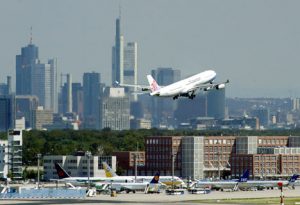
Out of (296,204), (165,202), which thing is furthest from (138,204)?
(296,204)

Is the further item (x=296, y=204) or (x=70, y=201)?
(x=70, y=201)

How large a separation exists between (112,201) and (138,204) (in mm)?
11809

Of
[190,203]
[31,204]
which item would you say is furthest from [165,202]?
[31,204]

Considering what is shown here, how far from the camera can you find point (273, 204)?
598 feet

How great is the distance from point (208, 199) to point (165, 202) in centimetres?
1179

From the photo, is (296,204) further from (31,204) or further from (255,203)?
(31,204)

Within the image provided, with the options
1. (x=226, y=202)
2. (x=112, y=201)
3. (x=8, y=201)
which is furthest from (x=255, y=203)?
(x=8, y=201)

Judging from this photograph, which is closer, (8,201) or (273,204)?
(273,204)

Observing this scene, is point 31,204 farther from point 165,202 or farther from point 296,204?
point 296,204

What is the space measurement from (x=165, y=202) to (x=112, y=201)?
335 inches

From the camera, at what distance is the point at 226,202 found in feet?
623

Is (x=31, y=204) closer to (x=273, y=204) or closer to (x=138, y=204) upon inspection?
(x=138, y=204)

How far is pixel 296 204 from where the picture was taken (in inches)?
7146

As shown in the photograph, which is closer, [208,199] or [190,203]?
[190,203]
